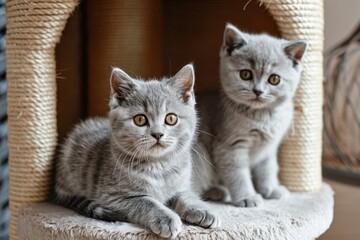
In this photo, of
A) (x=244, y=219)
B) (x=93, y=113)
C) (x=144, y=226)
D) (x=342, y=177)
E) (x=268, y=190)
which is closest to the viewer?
(x=144, y=226)

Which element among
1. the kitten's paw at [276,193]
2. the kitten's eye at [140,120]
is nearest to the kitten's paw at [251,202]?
the kitten's paw at [276,193]

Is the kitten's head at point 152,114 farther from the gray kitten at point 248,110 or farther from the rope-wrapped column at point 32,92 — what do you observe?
the rope-wrapped column at point 32,92

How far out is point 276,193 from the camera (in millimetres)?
1585

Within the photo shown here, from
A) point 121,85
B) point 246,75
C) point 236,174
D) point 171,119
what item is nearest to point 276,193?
point 236,174

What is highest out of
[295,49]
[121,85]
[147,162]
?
[295,49]

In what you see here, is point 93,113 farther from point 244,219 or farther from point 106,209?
point 244,219

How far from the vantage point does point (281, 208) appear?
1451 mm

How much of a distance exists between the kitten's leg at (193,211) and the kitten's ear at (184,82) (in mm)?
297

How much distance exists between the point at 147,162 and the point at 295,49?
616mm

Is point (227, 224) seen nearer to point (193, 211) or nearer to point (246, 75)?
point (193, 211)

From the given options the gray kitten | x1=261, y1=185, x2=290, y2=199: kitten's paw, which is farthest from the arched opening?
x1=261, y1=185, x2=290, y2=199: kitten's paw

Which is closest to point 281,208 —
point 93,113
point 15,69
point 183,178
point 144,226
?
point 183,178

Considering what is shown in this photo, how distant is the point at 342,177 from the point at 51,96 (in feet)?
5.30

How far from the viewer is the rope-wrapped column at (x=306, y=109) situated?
1.56 metres
